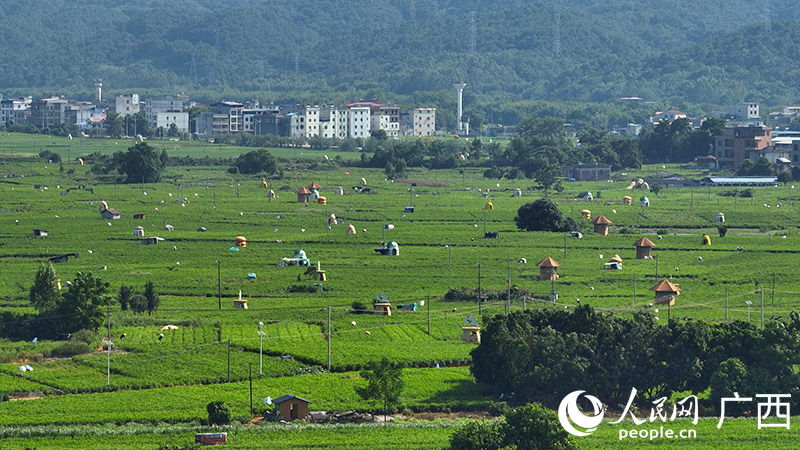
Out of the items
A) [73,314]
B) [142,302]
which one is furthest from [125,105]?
[73,314]

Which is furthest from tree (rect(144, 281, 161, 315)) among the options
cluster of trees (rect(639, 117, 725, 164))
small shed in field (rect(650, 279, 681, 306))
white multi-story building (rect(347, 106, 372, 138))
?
white multi-story building (rect(347, 106, 372, 138))

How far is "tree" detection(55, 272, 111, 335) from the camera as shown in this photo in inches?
1737

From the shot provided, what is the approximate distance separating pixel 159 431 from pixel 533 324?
11835mm

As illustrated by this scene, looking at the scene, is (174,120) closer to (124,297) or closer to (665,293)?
(124,297)

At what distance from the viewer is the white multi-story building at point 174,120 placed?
168m

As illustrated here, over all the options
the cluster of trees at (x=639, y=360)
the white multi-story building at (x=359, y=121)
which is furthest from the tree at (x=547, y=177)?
the white multi-story building at (x=359, y=121)

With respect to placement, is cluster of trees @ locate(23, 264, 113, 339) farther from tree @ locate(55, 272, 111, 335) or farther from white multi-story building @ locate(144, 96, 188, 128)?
white multi-story building @ locate(144, 96, 188, 128)

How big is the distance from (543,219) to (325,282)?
20.6 metres

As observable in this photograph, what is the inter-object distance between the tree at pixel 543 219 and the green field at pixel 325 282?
851mm

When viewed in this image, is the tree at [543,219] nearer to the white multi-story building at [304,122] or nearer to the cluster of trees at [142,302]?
the cluster of trees at [142,302]

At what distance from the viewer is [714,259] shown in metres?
61.7

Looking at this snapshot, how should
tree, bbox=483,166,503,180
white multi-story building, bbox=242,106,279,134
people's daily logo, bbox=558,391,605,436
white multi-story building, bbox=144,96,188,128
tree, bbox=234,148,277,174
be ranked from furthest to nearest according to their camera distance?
white multi-story building, bbox=144,96,188,128, white multi-story building, bbox=242,106,279,134, tree, bbox=483,166,503,180, tree, bbox=234,148,277,174, people's daily logo, bbox=558,391,605,436

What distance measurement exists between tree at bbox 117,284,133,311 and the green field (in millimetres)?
686

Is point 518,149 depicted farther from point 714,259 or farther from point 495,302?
point 495,302
